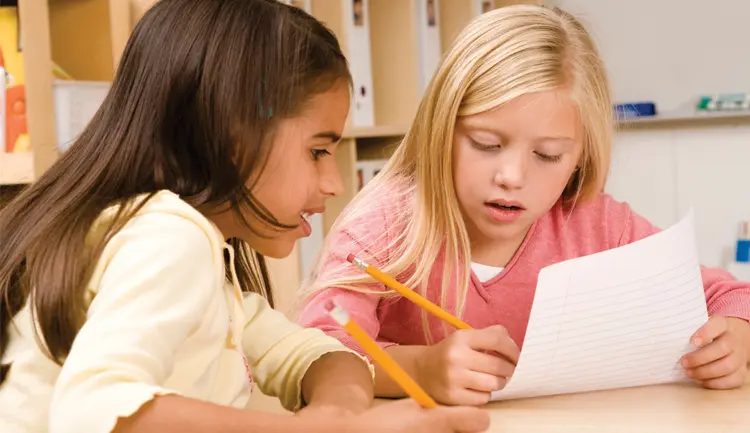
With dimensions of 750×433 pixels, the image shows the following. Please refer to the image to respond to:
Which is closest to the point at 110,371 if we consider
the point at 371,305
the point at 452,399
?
the point at 452,399

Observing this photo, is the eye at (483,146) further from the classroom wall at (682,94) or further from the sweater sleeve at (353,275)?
the classroom wall at (682,94)

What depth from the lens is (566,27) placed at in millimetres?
1084

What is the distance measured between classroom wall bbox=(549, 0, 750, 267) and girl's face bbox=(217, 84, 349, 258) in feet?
6.97

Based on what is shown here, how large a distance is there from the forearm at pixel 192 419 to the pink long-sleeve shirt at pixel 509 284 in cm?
38

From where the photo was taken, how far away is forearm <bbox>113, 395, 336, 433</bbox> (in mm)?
548

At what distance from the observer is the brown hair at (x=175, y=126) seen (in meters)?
0.66

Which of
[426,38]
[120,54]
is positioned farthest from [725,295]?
[426,38]

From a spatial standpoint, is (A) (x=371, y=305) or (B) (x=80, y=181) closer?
(B) (x=80, y=181)

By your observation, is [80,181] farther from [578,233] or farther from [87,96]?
[87,96]

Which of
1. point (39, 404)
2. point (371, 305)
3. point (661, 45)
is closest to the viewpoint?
point (39, 404)

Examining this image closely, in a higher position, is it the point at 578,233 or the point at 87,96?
the point at 87,96

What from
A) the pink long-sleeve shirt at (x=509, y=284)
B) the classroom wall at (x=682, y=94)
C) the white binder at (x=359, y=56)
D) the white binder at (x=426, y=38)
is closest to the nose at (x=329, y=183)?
the pink long-sleeve shirt at (x=509, y=284)

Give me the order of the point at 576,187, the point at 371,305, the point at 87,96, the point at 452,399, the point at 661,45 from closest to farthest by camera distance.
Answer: the point at 452,399, the point at 371,305, the point at 576,187, the point at 87,96, the point at 661,45

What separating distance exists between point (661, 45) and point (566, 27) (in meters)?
1.94
